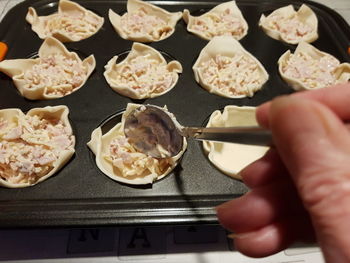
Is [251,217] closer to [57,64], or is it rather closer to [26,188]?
[26,188]

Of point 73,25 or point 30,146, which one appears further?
point 73,25

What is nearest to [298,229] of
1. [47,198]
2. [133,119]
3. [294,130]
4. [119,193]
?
[294,130]

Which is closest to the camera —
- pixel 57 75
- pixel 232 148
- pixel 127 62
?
pixel 232 148

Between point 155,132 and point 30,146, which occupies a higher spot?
point 155,132

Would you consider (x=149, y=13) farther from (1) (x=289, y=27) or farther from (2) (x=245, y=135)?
(2) (x=245, y=135)

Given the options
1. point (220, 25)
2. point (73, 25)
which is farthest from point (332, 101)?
point (73, 25)

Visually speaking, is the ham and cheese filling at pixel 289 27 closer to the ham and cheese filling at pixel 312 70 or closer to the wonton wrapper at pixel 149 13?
the ham and cheese filling at pixel 312 70
